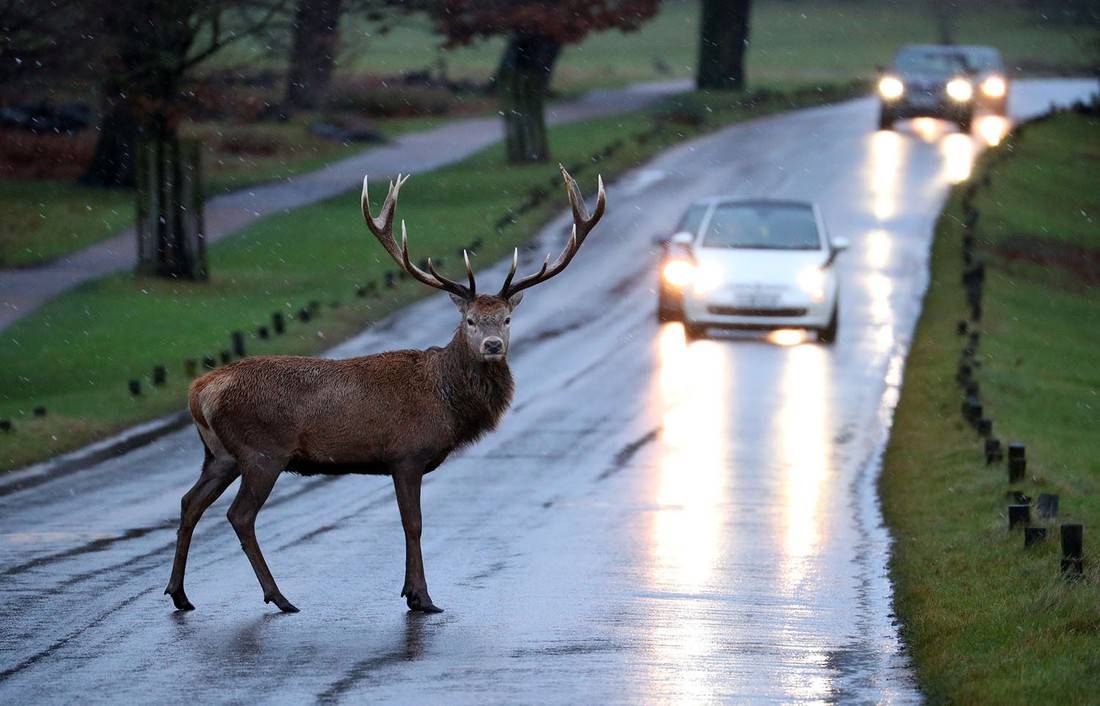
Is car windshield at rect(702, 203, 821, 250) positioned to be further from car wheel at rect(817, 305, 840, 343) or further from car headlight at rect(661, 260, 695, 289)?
car wheel at rect(817, 305, 840, 343)

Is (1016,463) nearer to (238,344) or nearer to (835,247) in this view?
(835,247)

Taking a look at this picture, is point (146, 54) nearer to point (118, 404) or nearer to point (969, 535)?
point (118, 404)

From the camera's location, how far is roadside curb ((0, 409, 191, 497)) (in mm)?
17250

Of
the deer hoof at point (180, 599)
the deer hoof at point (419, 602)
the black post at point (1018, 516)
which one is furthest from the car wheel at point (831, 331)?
the deer hoof at point (180, 599)

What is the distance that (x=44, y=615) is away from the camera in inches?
441

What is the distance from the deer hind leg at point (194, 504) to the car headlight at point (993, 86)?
45.4 meters

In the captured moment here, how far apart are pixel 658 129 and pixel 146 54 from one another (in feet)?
75.1

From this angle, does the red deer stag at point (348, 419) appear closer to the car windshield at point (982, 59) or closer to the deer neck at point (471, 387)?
the deer neck at point (471, 387)

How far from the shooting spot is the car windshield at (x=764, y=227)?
85.8 feet

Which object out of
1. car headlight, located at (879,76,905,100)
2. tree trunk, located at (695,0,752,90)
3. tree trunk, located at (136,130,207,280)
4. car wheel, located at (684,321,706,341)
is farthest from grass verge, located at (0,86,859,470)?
tree trunk, located at (695,0,752,90)

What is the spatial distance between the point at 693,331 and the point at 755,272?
151 cm

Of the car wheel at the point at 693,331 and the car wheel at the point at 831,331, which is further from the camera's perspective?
the car wheel at the point at 693,331

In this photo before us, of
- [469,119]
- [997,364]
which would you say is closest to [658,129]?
[469,119]

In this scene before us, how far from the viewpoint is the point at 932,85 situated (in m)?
51.6
